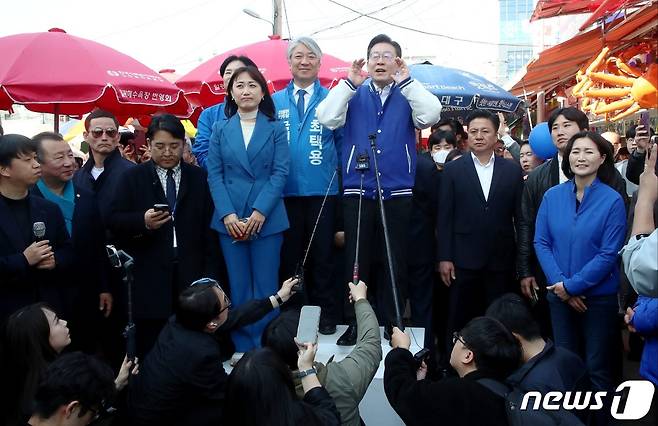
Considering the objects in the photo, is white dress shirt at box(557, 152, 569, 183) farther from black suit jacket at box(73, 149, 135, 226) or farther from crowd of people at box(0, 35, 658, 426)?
black suit jacket at box(73, 149, 135, 226)

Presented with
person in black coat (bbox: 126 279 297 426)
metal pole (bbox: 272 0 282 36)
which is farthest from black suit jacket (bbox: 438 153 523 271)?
metal pole (bbox: 272 0 282 36)

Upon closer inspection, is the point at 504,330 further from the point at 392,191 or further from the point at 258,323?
the point at 258,323

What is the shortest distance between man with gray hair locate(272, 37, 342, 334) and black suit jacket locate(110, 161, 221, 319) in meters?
0.52

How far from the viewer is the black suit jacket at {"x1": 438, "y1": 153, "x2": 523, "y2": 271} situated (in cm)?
399

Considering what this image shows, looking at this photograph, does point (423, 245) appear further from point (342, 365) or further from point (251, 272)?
point (342, 365)

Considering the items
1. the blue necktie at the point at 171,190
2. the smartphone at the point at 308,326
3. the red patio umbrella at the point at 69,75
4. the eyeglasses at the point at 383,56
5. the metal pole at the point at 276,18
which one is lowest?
the smartphone at the point at 308,326

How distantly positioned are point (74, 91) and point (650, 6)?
191 inches

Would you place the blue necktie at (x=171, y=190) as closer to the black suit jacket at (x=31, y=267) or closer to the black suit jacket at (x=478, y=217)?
the black suit jacket at (x=31, y=267)

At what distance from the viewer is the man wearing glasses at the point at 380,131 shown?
3568mm

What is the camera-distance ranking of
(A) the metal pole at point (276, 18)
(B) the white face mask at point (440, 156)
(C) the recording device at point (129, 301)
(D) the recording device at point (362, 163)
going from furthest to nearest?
1. (A) the metal pole at point (276, 18)
2. (B) the white face mask at point (440, 156)
3. (D) the recording device at point (362, 163)
4. (C) the recording device at point (129, 301)

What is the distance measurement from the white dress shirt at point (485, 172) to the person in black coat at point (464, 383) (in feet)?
5.67

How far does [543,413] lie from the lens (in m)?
2.28

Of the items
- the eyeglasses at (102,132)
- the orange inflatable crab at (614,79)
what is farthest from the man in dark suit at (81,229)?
the orange inflatable crab at (614,79)

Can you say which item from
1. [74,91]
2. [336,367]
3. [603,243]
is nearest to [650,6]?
[603,243]
